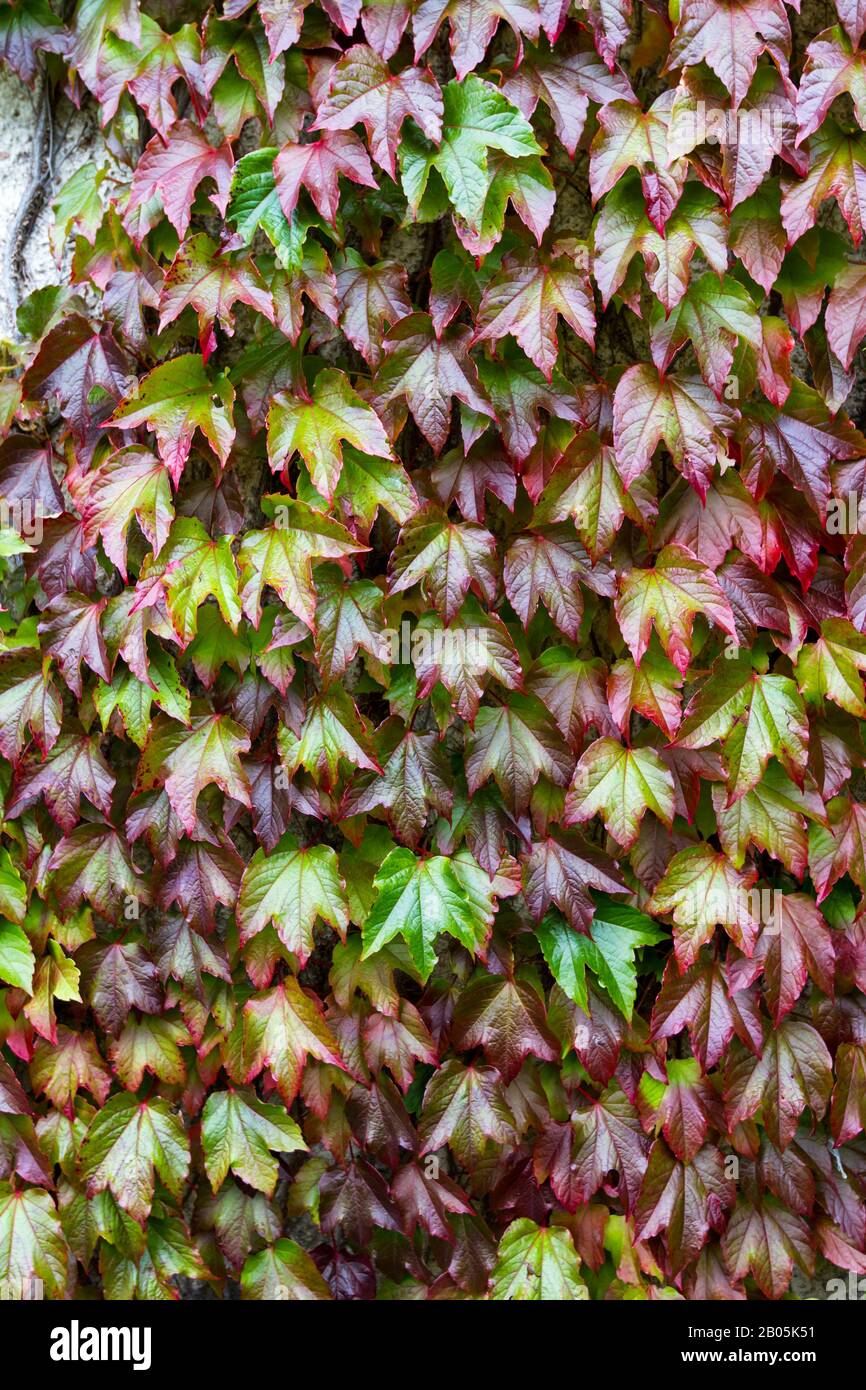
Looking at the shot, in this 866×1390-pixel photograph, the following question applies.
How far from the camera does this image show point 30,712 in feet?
6.50

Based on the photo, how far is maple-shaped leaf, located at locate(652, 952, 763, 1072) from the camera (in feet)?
6.34

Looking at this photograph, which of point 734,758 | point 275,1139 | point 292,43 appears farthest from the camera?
point 275,1139

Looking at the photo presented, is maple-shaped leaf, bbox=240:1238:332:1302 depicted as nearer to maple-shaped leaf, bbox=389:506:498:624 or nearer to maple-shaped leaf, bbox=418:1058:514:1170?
maple-shaped leaf, bbox=418:1058:514:1170

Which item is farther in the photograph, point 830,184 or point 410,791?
point 410,791

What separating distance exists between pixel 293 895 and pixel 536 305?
115cm

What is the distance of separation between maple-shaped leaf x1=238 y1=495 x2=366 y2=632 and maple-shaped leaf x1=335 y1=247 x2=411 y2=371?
307 mm

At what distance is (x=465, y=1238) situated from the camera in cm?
204

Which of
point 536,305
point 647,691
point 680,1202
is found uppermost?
point 536,305

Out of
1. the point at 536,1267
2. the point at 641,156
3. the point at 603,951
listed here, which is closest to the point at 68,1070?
the point at 536,1267

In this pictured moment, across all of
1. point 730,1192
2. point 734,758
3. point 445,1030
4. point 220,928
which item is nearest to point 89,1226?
point 220,928

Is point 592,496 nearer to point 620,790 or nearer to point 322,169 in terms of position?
point 620,790

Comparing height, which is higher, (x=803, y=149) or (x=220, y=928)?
(x=803, y=149)

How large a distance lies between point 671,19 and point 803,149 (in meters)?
0.32
